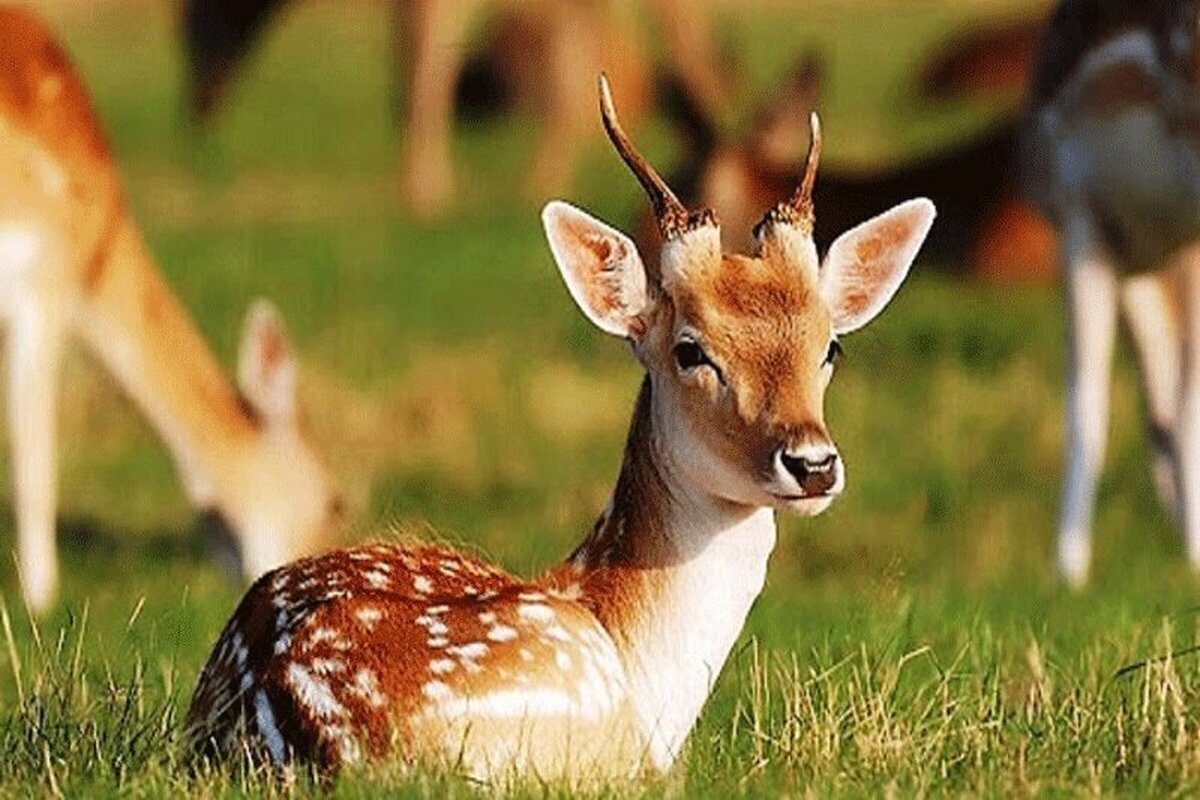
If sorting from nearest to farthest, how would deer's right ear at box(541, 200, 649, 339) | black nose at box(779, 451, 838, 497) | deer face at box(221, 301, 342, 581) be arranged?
1. black nose at box(779, 451, 838, 497)
2. deer's right ear at box(541, 200, 649, 339)
3. deer face at box(221, 301, 342, 581)

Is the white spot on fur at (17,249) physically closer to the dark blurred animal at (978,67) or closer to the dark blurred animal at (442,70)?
the dark blurred animal at (442,70)

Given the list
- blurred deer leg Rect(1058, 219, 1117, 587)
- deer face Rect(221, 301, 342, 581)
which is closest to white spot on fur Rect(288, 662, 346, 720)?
blurred deer leg Rect(1058, 219, 1117, 587)

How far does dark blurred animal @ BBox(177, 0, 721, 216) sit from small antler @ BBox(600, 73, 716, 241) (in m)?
13.8

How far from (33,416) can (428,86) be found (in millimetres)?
11578

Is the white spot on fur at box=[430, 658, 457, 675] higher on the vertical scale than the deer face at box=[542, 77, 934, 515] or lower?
lower

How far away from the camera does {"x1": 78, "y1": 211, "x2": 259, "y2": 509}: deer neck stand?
11.6 m

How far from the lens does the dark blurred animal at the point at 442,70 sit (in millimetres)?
22125

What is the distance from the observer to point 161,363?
460 inches

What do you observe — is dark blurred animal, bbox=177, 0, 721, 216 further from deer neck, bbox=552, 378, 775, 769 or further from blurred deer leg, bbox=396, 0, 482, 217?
deer neck, bbox=552, 378, 775, 769

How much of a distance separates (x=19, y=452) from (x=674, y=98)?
593cm

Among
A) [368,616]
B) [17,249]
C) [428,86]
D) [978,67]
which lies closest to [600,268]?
[368,616]

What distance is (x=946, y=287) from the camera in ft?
55.5

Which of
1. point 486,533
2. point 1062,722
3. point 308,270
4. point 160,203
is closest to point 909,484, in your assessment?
point 486,533

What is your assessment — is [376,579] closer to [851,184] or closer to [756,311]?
[756,311]
